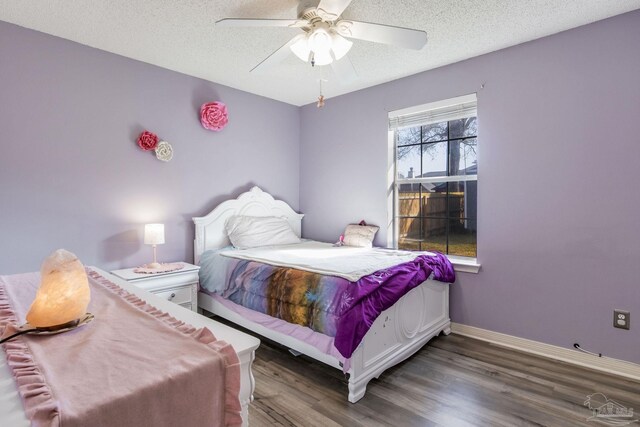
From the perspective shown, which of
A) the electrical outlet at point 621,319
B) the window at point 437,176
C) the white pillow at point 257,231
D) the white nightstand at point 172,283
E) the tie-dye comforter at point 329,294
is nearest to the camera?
the tie-dye comforter at point 329,294

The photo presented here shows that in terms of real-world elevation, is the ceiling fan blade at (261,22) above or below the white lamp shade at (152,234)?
above

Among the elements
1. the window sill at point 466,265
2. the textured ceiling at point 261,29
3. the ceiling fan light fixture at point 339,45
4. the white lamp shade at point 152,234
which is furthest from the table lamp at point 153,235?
the window sill at point 466,265

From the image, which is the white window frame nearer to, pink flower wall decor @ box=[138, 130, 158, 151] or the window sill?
the window sill

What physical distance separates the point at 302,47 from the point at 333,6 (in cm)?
39

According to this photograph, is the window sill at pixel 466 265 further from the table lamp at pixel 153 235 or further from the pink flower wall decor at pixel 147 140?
the pink flower wall decor at pixel 147 140

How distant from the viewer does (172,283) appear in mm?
2711

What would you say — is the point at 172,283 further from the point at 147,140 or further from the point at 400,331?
the point at 400,331

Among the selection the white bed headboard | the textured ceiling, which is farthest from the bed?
the textured ceiling

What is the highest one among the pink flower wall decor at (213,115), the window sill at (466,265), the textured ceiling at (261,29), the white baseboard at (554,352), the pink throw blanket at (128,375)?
the textured ceiling at (261,29)

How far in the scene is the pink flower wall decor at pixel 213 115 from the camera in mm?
3254

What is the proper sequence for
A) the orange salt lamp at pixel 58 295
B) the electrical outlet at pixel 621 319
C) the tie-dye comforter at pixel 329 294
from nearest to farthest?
the orange salt lamp at pixel 58 295, the tie-dye comforter at pixel 329 294, the electrical outlet at pixel 621 319

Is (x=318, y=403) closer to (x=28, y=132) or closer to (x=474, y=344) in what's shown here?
(x=474, y=344)

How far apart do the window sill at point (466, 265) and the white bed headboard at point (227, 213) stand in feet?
6.33

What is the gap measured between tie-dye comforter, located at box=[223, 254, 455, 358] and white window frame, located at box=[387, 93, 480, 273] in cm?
47
